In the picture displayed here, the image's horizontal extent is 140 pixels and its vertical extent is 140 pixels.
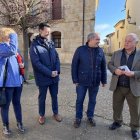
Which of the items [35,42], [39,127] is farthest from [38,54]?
[39,127]

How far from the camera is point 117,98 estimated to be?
4.58m

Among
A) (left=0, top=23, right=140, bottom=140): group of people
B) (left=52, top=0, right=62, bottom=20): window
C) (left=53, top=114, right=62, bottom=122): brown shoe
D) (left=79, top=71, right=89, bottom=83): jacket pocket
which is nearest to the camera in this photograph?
(left=0, top=23, right=140, bottom=140): group of people

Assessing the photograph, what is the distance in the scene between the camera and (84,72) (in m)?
4.62

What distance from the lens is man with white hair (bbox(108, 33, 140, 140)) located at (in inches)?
165

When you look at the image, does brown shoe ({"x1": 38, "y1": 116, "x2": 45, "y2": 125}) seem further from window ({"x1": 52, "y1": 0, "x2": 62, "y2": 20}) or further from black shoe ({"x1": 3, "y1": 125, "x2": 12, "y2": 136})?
window ({"x1": 52, "y1": 0, "x2": 62, "y2": 20})

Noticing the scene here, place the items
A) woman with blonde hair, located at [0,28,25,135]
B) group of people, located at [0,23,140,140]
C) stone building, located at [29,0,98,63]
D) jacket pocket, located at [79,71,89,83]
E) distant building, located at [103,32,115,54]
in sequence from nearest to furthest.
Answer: woman with blonde hair, located at [0,28,25,135] → group of people, located at [0,23,140,140] → jacket pocket, located at [79,71,89,83] → stone building, located at [29,0,98,63] → distant building, located at [103,32,115,54]

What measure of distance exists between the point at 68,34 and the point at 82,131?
13.8 metres

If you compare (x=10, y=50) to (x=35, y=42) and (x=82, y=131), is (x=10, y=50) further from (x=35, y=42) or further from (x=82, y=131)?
(x=82, y=131)

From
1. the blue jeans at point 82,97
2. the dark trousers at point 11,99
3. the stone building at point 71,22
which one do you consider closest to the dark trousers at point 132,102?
the blue jeans at point 82,97

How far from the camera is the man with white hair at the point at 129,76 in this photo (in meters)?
4.19

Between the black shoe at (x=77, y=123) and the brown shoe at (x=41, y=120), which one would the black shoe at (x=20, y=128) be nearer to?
the brown shoe at (x=41, y=120)

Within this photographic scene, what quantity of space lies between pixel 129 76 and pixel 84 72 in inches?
33.1

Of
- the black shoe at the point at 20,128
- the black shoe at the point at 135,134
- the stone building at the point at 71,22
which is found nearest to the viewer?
the black shoe at the point at 135,134

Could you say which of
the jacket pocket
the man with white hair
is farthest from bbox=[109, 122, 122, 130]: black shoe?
the jacket pocket
